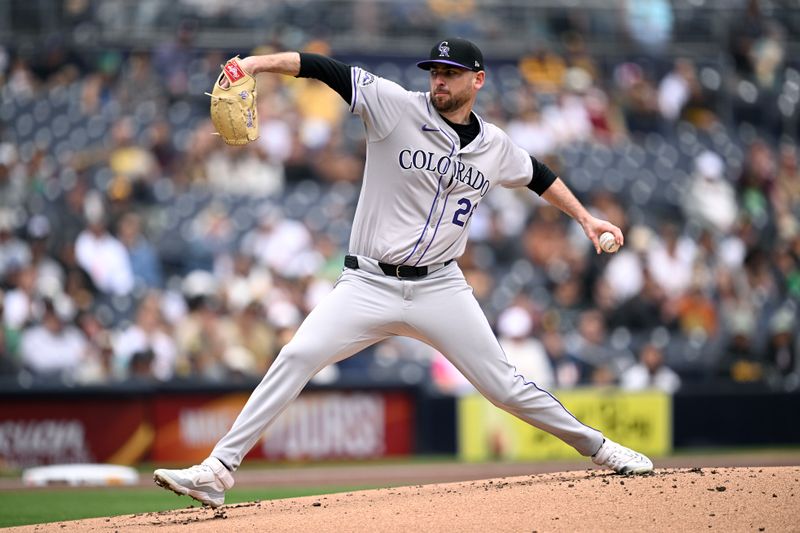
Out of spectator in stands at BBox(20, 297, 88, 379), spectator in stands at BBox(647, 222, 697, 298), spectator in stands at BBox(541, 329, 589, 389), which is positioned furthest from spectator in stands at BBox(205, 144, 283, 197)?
spectator in stands at BBox(647, 222, 697, 298)

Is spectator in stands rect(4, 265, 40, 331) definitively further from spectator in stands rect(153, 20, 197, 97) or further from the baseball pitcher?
the baseball pitcher

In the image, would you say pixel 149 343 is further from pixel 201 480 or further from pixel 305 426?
pixel 201 480

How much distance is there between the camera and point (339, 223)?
14.0 m

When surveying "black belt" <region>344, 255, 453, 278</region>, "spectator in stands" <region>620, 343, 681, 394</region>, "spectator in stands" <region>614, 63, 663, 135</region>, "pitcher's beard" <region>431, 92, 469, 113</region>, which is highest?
"spectator in stands" <region>614, 63, 663, 135</region>

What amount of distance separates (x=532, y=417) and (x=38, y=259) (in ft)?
24.3

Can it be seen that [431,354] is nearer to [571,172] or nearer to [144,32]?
[571,172]

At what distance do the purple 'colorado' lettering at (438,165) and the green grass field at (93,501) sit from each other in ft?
9.94

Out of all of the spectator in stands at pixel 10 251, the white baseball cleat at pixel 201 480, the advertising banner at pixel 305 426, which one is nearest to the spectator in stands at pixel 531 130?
the advertising banner at pixel 305 426

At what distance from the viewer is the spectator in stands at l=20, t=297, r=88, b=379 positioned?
1157 cm

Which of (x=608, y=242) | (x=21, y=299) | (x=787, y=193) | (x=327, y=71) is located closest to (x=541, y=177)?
(x=608, y=242)

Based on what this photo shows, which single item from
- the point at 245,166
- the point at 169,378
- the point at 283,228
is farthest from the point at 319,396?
the point at 245,166

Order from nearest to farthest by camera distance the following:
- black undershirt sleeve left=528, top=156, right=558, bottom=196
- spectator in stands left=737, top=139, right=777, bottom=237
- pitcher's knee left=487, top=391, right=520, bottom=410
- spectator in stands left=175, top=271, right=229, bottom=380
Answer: pitcher's knee left=487, top=391, right=520, bottom=410, black undershirt sleeve left=528, top=156, right=558, bottom=196, spectator in stands left=175, top=271, right=229, bottom=380, spectator in stands left=737, top=139, right=777, bottom=237

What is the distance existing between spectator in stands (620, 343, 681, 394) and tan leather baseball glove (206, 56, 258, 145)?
7.88 m

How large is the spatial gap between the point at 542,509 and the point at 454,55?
2102 millimetres
